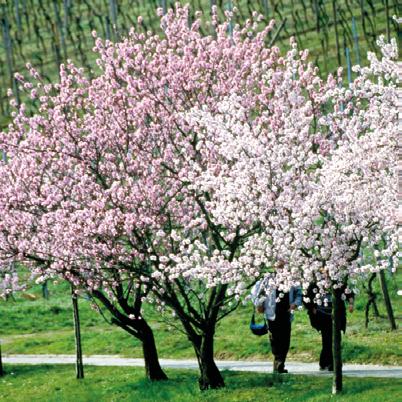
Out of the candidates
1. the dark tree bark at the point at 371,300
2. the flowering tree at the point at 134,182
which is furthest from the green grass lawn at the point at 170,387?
the dark tree bark at the point at 371,300

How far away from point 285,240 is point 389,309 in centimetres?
806

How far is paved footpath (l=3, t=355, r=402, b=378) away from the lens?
62.4 ft

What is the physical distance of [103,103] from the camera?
2034 centimetres

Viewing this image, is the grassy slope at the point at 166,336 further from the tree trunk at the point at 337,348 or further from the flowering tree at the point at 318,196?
the tree trunk at the point at 337,348

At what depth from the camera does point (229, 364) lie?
888 inches

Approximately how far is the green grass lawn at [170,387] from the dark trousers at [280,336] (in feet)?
1.47

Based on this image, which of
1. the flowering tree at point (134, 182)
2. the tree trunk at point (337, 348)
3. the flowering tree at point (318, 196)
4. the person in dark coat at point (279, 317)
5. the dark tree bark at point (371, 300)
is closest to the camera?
the flowering tree at point (318, 196)

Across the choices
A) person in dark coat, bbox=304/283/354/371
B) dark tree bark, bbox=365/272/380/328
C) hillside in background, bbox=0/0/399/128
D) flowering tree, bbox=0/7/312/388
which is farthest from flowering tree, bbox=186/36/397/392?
hillside in background, bbox=0/0/399/128

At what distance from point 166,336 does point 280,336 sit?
28.8ft

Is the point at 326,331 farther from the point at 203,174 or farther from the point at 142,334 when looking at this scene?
the point at 203,174

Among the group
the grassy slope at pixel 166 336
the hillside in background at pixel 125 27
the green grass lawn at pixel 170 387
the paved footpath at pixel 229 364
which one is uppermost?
the hillside in background at pixel 125 27

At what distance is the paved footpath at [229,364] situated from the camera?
62.4 ft

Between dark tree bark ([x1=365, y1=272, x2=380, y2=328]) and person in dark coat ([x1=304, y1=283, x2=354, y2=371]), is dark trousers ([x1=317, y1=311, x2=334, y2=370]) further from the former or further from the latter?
dark tree bark ([x1=365, y1=272, x2=380, y2=328])

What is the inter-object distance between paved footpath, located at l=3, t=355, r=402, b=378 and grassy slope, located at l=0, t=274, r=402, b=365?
51cm
